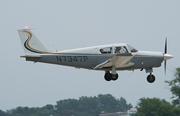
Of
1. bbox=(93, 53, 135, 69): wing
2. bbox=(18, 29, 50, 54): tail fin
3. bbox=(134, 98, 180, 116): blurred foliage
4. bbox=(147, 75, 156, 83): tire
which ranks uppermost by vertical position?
bbox=(18, 29, 50, 54): tail fin

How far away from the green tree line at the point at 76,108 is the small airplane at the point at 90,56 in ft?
234

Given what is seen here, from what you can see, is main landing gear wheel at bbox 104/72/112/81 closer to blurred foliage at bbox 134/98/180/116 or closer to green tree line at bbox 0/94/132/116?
blurred foliage at bbox 134/98/180/116

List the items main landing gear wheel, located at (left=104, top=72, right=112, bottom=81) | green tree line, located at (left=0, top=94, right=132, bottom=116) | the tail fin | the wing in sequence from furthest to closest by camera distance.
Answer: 1. green tree line, located at (left=0, top=94, right=132, bottom=116)
2. main landing gear wheel, located at (left=104, top=72, right=112, bottom=81)
3. the tail fin
4. the wing

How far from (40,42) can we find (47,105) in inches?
3390

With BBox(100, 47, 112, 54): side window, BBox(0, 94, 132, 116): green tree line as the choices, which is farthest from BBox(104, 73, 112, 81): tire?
BBox(0, 94, 132, 116): green tree line

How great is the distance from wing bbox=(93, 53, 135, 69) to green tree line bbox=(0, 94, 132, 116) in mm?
71639

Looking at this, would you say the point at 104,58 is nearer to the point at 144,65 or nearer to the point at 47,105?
the point at 144,65

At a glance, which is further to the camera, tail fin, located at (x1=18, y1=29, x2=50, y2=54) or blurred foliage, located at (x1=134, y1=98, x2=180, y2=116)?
blurred foliage, located at (x1=134, y1=98, x2=180, y2=116)

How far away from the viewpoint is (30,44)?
75.5 feet

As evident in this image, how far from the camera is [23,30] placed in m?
23.0

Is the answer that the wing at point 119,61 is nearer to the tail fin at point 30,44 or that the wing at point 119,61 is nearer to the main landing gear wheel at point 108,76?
the main landing gear wheel at point 108,76

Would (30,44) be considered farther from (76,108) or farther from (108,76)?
(76,108)

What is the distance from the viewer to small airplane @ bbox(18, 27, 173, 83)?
22422 mm

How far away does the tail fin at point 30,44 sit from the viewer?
22859 millimetres
